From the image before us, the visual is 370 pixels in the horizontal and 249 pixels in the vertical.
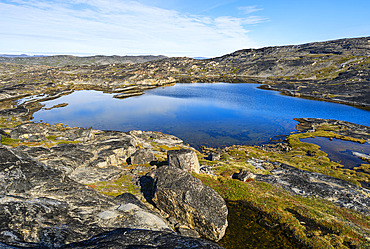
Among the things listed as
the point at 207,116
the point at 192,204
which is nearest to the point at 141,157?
the point at 192,204

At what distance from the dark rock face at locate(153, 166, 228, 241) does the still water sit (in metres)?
40.2

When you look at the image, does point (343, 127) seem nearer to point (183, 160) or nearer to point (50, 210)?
point (183, 160)

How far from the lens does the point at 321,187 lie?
34.2 m

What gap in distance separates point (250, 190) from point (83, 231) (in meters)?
26.0

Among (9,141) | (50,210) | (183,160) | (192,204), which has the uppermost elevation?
(50,210)

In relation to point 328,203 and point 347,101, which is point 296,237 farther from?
point 347,101

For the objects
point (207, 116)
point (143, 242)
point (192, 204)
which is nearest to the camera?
point (143, 242)

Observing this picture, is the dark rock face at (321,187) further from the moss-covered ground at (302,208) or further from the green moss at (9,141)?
the green moss at (9,141)

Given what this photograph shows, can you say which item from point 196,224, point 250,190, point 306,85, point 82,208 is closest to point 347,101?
point 306,85

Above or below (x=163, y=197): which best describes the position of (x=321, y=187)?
below

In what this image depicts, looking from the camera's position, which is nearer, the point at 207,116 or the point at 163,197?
the point at 163,197

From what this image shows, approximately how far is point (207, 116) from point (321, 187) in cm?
6613

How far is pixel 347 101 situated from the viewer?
4998 inches

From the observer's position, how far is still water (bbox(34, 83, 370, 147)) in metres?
74.9
